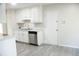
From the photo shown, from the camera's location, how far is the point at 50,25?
383 centimetres

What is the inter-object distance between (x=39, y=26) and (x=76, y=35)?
1598 mm

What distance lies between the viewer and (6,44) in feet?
7.80

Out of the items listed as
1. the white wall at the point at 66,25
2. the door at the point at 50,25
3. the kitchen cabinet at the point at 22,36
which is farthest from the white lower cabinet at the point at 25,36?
the white wall at the point at 66,25

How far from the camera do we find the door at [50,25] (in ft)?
12.2

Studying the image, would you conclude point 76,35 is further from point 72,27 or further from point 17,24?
point 17,24

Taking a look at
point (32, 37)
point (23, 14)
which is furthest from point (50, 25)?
point (23, 14)

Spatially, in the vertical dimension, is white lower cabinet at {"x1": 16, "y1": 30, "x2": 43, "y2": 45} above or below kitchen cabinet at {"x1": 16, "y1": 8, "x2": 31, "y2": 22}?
below

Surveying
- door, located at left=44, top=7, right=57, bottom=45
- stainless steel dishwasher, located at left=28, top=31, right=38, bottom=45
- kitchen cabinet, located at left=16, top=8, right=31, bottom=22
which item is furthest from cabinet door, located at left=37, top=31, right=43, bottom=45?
kitchen cabinet, located at left=16, top=8, right=31, bottom=22

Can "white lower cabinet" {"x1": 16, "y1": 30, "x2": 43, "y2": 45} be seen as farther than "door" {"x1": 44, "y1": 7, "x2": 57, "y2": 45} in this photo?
Yes

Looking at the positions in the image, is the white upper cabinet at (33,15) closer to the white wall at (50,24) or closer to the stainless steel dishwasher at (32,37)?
the white wall at (50,24)

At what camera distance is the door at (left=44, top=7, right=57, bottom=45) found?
12.2 ft

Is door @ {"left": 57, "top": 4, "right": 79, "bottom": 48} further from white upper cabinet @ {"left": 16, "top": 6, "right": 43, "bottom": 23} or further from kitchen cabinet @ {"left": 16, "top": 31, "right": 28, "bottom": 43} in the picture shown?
kitchen cabinet @ {"left": 16, "top": 31, "right": 28, "bottom": 43}

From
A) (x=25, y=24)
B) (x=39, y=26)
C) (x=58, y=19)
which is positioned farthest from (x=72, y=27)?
(x=25, y=24)

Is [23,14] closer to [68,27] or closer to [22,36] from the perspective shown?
[22,36]
